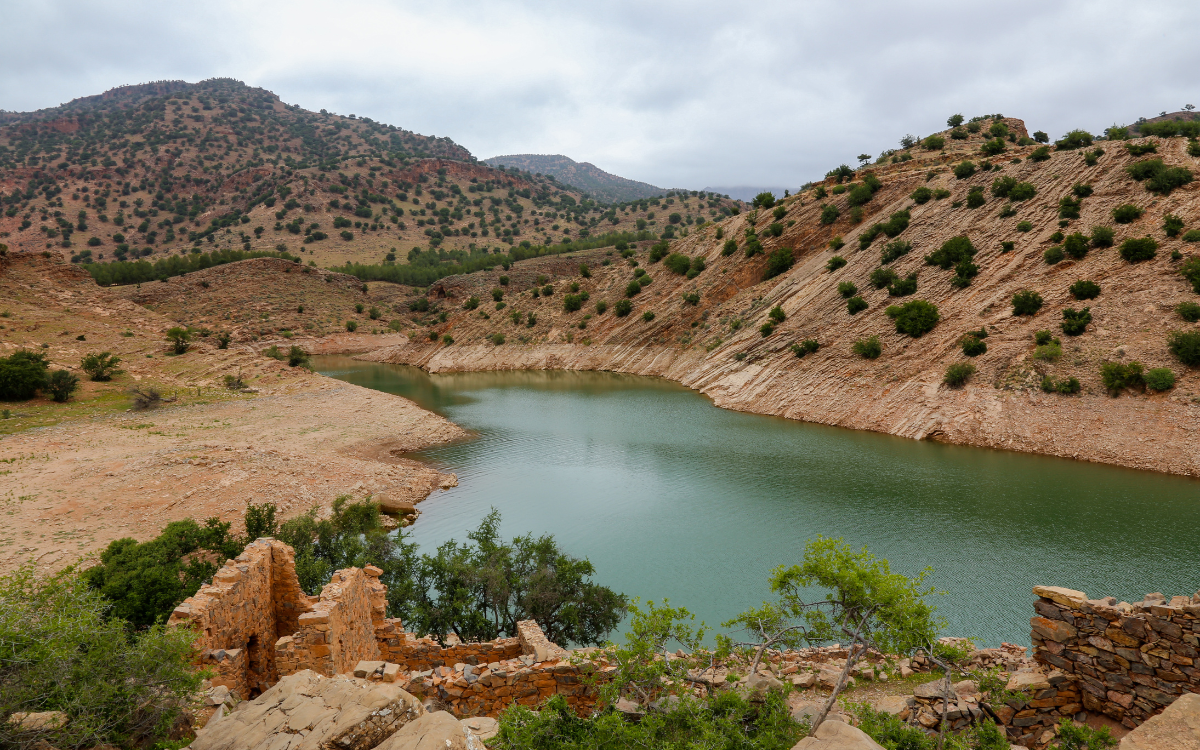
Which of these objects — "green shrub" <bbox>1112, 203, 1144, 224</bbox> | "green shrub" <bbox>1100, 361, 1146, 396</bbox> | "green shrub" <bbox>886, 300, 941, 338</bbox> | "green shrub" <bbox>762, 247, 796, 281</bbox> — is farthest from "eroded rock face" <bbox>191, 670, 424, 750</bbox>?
"green shrub" <bbox>762, 247, 796, 281</bbox>

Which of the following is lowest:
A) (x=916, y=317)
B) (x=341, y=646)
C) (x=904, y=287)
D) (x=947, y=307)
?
(x=341, y=646)

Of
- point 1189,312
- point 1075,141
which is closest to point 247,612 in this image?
point 1189,312

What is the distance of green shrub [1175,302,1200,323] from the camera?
27.3m

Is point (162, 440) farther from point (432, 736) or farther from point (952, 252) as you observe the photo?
point (952, 252)

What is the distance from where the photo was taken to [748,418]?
122ft

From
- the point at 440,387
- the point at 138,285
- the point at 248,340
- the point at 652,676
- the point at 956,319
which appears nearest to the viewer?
the point at 652,676

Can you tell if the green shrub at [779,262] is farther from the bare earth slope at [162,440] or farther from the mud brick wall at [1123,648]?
the mud brick wall at [1123,648]

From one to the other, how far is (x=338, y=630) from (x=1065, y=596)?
11591 millimetres

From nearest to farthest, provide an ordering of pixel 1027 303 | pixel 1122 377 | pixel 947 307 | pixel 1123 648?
pixel 1123 648 < pixel 1122 377 < pixel 1027 303 < pixel 947 307

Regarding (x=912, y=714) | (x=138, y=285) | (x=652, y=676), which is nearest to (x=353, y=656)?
(x=652, y=676)

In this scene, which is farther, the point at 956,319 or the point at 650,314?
the point at 650,314

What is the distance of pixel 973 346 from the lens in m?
32.5

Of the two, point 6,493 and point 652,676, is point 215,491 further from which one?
point 652,676

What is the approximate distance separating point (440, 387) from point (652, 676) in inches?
1954
